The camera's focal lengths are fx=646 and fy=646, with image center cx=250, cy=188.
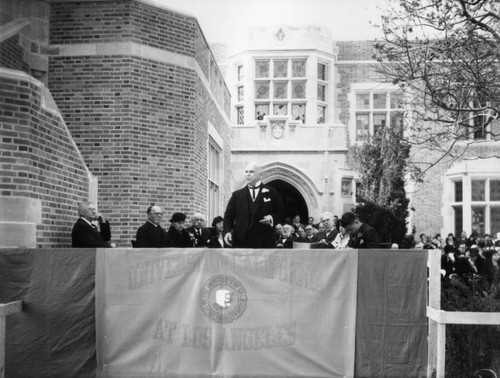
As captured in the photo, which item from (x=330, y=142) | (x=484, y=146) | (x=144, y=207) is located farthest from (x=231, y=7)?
(x=144, y=207)

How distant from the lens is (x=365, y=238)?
25.5 feet

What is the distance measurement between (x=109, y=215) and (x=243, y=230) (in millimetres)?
4095

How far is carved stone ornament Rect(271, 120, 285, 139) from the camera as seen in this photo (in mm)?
25094

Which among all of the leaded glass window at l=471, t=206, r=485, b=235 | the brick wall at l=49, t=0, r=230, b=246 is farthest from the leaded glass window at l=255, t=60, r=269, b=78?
the brick wall at l=49, t=0, r=230, b=246

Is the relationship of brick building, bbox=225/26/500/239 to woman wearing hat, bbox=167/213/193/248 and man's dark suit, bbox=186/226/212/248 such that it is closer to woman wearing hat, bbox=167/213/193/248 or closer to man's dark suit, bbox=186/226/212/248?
man's dark suit, bbox=186/226/212/248

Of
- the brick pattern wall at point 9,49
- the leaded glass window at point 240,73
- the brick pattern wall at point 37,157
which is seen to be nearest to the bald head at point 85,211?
the brick pattern wall at point 37,157

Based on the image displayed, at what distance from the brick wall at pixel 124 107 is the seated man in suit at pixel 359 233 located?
17.7ft

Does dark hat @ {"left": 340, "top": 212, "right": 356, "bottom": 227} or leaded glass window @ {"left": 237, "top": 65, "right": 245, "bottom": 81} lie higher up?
leaded glass window @ {"left": 237, "top": 65, "right": 245, "bottom": 81}

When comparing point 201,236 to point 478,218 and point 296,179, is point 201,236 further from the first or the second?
point 478,218

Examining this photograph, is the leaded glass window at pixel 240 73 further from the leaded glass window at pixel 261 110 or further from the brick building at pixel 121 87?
the brick building at pixel 121 87

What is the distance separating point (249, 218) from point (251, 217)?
1.2 inches

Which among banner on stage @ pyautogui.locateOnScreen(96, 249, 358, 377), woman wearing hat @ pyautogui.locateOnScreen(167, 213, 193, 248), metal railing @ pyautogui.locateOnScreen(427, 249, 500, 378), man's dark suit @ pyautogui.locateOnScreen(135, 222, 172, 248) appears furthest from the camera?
woman wearing hat @ pyautogui.locateOnScreen(167, 213, 193, 248)

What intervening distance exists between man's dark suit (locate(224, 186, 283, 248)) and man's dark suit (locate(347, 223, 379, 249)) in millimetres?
1411

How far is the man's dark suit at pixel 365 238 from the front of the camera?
775 centimetres
